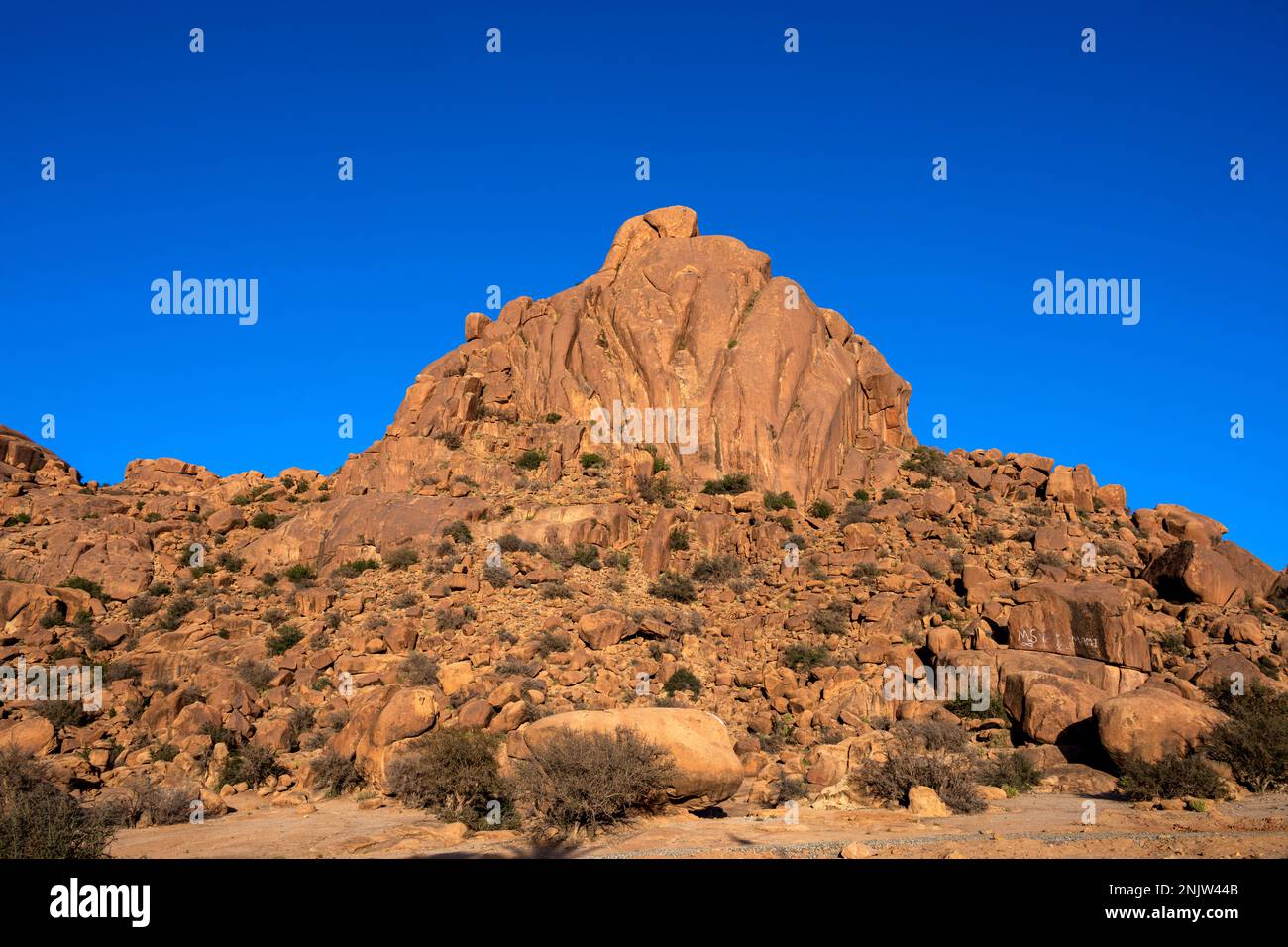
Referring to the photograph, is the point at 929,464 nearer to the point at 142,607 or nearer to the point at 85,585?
the point at 142,607

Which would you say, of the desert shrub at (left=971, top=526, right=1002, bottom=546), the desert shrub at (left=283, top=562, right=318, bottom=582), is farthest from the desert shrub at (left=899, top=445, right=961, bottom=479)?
the desert shrub at (left=283, top=562, right=318, bottom=582)

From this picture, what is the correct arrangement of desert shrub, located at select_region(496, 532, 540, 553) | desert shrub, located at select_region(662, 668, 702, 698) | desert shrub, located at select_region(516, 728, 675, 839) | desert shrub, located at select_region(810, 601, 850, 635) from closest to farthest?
desert shrub, located at select_region(516, 728, 675, 839) < desert shrub, located at select_region(662, 668, 702, 698) < desert shrub, located at select_region(810, 601, 850, 635) < desert shrub, located at select_region(496, 532, 540, 553)

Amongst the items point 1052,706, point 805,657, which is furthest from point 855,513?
point 1052,706

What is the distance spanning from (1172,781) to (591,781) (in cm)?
1114

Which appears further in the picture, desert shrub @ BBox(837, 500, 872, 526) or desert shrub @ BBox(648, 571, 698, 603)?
desert shrub @ BBox(837, 500, 872, 526)

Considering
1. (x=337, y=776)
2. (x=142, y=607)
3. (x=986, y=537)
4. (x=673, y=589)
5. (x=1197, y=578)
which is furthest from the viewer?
(x=986, y=537)

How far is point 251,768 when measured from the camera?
74.1 feet

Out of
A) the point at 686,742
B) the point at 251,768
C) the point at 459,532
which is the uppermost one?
the point at 459,532

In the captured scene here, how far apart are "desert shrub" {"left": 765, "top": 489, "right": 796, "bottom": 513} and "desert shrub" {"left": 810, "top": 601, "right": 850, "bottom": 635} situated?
898 centimetres

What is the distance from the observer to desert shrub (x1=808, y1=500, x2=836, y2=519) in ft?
144

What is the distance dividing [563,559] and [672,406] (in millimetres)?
12425

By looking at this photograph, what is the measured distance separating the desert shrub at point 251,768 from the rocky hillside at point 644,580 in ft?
1.08

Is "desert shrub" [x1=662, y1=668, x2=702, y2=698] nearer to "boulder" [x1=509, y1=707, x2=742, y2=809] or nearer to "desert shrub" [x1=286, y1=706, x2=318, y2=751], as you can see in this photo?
"desert shrub" [x1=286, y1=706, x2=318, y2=751]
